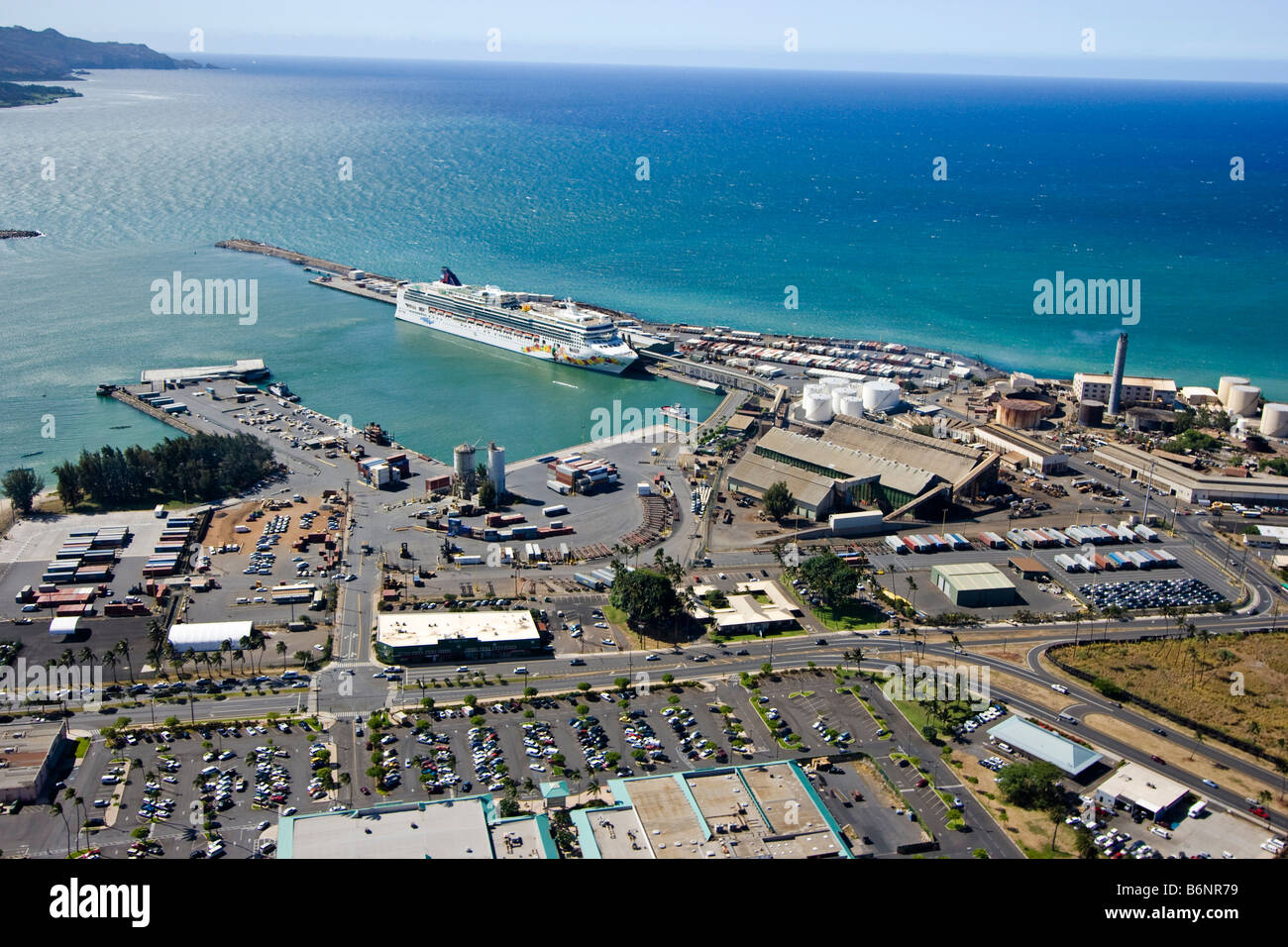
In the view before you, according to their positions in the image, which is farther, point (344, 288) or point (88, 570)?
point (344, 288)

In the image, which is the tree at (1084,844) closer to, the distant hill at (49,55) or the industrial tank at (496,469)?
the industrial tank at (496,469)

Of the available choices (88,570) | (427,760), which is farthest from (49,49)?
(427,760)

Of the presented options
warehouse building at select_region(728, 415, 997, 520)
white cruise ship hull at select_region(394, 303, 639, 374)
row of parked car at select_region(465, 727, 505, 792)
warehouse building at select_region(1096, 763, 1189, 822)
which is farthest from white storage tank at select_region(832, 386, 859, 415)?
row of parked car at select_region(465, 727, 505, 792)

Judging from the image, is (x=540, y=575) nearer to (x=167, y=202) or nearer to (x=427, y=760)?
(x=427, y=760)

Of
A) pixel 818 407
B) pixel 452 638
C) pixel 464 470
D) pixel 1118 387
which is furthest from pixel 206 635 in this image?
pixel 1118 387
